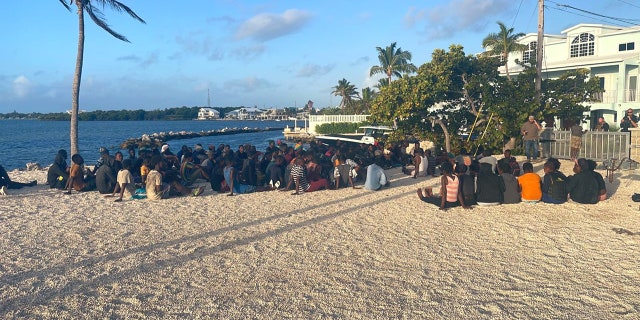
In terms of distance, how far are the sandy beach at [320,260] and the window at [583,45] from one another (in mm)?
24041

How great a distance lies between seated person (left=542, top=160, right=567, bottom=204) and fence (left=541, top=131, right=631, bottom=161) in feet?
18.4

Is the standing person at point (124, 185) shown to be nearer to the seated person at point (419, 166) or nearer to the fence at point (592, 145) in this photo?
the seated person at point (419, 166)

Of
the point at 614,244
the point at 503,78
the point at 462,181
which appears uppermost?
the point at 503,78

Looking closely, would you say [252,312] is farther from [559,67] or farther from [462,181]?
[559,67]

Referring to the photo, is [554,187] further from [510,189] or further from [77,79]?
[77,79]

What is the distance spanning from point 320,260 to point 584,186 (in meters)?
7.20

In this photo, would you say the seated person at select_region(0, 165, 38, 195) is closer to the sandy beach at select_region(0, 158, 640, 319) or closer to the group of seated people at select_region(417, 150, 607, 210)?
the sandy beach at select_region(0, 158, 640, 319)

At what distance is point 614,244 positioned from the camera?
782cm

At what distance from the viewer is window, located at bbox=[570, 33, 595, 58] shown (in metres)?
31.4

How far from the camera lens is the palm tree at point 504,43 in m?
34.6

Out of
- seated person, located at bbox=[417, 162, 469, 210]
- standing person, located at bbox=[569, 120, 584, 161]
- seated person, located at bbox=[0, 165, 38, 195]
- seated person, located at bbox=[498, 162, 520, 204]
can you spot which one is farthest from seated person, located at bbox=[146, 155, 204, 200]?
standing person, located at bbox=[569, 120, 584, 161]

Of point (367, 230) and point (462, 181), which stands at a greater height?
point (462, 181)

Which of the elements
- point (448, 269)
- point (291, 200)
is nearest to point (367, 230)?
point (448, 269)

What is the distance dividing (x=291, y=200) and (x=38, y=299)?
23.1 ft
